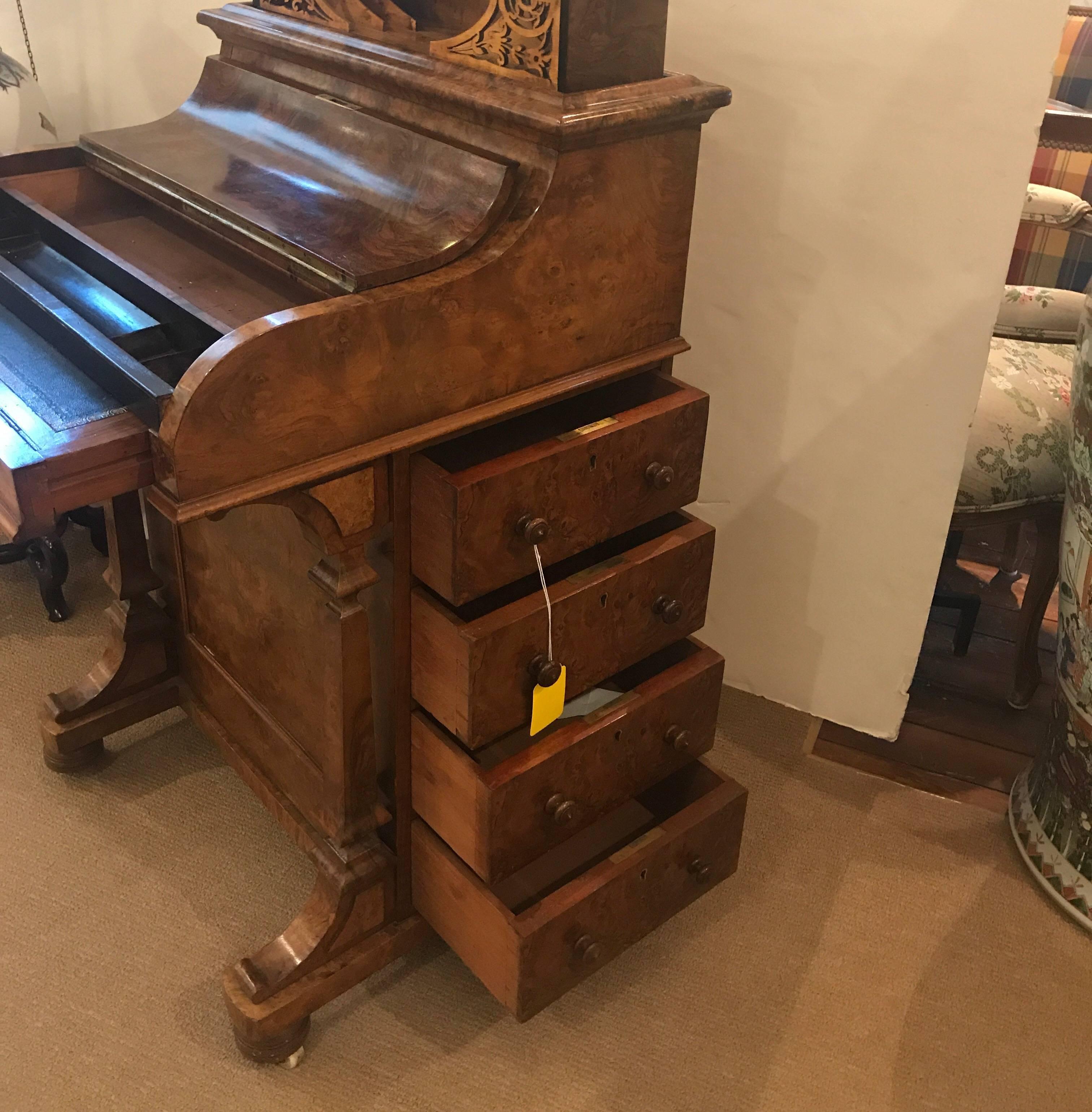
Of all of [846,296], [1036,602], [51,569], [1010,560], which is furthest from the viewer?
[1010,560]

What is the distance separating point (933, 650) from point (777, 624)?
432mm

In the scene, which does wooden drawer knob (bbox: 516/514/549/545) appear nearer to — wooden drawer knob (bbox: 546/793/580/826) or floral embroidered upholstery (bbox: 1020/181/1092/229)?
wooden drawer knob (bbox: 546/793/580/826)

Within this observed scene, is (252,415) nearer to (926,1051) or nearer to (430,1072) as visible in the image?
(430,1072)

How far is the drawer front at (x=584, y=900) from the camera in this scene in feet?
4.22

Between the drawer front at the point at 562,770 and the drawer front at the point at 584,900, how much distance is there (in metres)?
0.05

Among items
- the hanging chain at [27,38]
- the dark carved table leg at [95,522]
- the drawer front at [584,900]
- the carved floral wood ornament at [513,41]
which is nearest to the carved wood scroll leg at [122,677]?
the dark carved table leg at [95,522]

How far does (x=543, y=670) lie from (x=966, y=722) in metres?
1.03

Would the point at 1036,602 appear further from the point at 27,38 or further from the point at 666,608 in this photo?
the point at 27,38

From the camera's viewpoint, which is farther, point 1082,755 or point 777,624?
point 777,624

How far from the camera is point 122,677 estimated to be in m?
1.73

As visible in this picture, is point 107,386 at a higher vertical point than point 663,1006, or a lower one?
higher

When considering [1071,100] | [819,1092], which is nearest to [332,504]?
[819,1092]

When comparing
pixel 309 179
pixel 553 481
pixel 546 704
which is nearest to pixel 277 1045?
pixel 546 704

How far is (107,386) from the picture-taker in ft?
3.45
